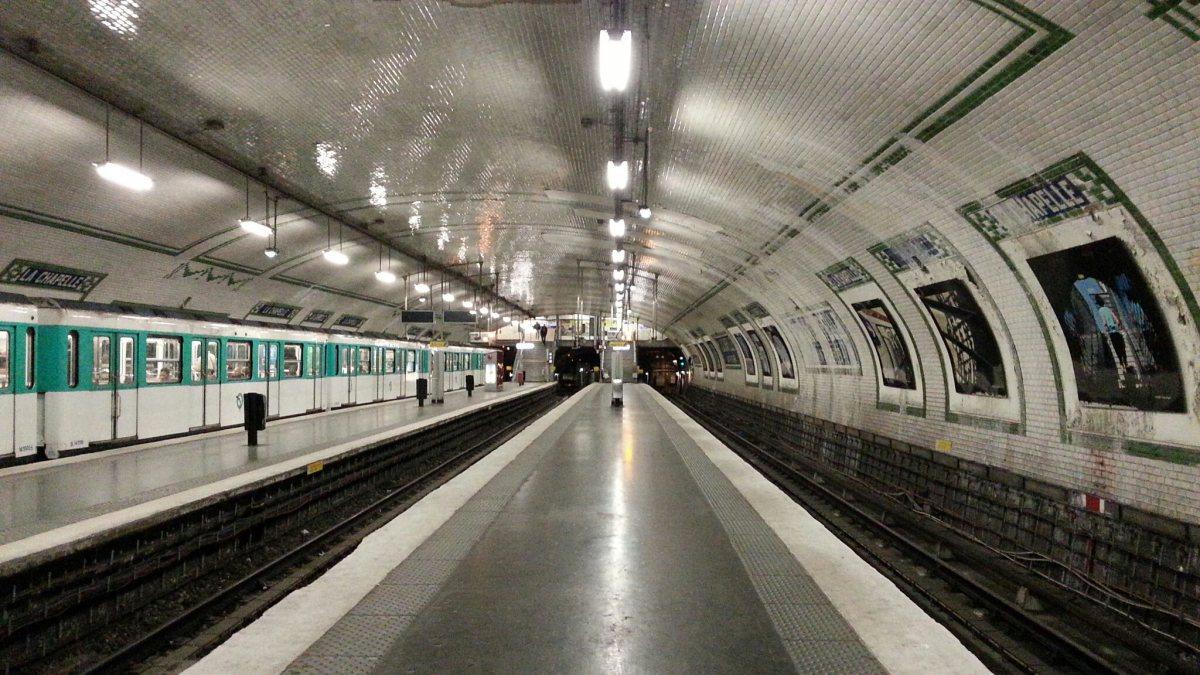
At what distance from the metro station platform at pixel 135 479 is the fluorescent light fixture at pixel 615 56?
503 cm

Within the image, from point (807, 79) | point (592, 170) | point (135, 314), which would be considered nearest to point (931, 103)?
point (807, 79)

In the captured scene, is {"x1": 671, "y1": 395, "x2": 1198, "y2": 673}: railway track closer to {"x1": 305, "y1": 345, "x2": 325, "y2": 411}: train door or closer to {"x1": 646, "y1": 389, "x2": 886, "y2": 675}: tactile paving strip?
{"x1": 646, "y1": 389, "x2": 886, "y2": 675}: tactile paving strip

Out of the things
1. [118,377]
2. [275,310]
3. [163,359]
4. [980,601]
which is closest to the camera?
[980,601]

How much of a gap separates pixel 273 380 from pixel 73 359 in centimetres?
520

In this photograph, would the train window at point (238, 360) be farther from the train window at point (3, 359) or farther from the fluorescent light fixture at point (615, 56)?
the fluorescent light fixture at point (615, 56)

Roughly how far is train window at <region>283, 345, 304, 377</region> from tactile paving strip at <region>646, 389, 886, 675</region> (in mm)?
10401

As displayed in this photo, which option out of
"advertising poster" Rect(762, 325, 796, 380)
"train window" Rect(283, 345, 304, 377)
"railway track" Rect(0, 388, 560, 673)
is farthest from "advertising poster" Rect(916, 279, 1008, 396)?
"train window" Rect(283, 345, 304, 377)

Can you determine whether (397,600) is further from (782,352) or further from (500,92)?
(782,352)

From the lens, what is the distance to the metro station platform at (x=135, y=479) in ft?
16.3

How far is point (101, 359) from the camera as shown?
8.78 metres

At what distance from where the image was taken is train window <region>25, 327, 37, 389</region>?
7614 millimetres

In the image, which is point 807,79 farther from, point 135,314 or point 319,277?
point 319,277

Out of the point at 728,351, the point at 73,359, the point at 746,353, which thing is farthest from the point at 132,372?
the point at 728,351

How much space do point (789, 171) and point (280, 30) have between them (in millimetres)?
6129
